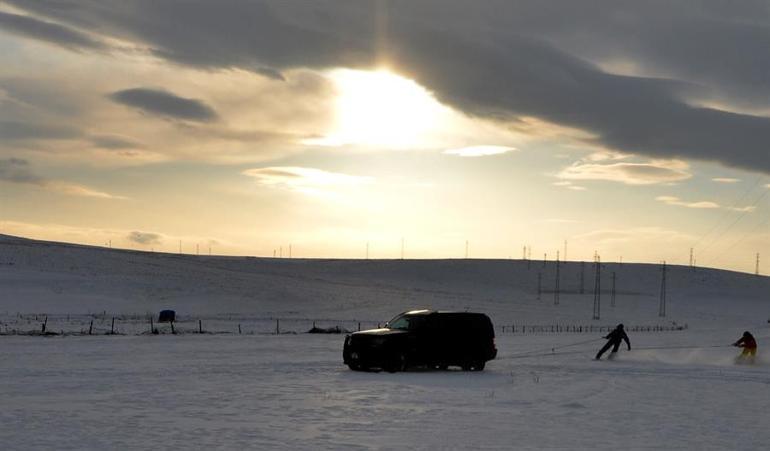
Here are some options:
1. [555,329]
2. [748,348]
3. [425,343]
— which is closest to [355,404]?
[425,343]

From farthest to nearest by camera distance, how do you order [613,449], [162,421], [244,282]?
[244,282] < [162,421] < [613,449]

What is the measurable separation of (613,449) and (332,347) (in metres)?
25.4

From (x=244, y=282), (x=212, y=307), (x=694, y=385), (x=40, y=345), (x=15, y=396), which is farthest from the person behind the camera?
(x=244, y=282)

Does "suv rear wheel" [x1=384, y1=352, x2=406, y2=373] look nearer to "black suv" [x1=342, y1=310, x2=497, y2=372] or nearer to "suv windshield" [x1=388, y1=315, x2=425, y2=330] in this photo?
"black suv" [x1=342, y1=310, x2=497, y2=372]

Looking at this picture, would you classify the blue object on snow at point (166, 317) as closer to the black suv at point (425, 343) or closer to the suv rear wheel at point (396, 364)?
the black suv at point (425, 343)

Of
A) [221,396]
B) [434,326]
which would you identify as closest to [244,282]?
[434,326]

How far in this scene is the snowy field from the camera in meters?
14.7

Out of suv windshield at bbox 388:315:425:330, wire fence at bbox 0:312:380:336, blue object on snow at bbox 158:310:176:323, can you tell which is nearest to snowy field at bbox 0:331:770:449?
suv windshield at bbox 388:315:425:330

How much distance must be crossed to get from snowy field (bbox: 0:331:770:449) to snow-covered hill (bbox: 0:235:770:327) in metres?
49.2

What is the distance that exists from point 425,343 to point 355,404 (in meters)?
9.92

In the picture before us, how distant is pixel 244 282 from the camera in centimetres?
11400

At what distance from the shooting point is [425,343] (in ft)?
94.4

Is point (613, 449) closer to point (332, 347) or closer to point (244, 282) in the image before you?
point (332, 347)

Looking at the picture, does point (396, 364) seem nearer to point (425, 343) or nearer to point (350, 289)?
point (425, 343)
